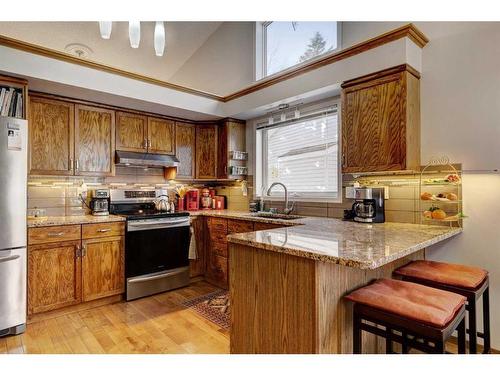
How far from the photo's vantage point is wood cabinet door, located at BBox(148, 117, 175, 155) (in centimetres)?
365

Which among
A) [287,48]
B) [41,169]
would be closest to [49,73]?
[41,169]

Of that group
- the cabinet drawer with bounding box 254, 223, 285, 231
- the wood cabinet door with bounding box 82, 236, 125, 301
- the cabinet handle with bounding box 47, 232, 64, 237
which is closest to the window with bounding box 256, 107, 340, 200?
the cabinet drawer with bounding box 254, 223, 285, 231

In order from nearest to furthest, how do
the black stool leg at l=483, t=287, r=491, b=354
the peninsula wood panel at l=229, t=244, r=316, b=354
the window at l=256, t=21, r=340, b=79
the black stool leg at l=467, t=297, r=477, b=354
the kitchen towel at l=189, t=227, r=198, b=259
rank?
the peninsula wood panel at l=229, t=244, r=316, b=354
the black stool leg at l=467, t=297, r=477, b=354
the black stool leg at l=483, t=287, r=491, b=354
the window at l=256, t=21, r=340, b=79
the kitchen towel at l=189, t=227, r=198, b=259

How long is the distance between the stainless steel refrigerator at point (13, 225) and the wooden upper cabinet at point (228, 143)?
2164 millimetres

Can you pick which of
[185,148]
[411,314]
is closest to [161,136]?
[185,148]

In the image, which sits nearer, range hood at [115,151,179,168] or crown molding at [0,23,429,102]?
crown molding at [0,23,429,102]

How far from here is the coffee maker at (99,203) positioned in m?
3.31

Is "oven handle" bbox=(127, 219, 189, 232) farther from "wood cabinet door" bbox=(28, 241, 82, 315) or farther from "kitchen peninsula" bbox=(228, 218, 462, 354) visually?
"kitchen peninsula" bbox=(228, 218, 462, 354)

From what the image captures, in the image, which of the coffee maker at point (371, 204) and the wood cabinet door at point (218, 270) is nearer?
the coffee maker at point (371, 204)

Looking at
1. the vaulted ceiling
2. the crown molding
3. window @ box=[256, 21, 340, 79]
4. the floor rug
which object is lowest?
the floor rug

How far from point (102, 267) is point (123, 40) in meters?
3.19

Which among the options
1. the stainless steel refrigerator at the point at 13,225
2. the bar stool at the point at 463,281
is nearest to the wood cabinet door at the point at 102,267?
the stainless steel refrigerator at the point at 13,225

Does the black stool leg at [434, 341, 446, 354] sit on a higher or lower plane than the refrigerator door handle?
lower

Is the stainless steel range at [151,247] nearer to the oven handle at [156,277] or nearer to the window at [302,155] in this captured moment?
the oven handle at [156,277]
